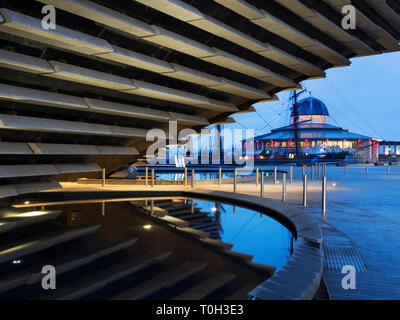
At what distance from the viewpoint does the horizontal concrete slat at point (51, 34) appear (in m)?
3.72

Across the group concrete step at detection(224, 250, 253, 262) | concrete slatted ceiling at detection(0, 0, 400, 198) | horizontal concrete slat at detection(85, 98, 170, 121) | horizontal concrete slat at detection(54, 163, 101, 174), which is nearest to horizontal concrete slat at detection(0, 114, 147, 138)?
concrete slatted ceiling at detection(0, 0, 400, 198)

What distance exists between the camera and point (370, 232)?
207 inches

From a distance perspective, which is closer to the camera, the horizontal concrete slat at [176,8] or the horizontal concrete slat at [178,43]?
the horizontal concrete slat at [176,8]

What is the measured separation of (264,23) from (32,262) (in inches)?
219

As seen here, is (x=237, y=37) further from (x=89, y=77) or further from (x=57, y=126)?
(x=57, y=126)

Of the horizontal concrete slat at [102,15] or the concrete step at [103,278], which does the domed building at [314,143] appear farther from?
the concrete step at [103,278]

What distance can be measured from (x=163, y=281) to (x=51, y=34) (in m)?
3.64

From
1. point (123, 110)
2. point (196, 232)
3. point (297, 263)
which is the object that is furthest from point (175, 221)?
point (297, 263)

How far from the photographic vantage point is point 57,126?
6.50m

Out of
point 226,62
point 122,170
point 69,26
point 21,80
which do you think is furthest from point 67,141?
point 122,170

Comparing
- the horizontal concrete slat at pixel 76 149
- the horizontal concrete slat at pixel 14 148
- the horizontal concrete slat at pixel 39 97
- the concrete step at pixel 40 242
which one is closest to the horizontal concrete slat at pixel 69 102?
the horizontal concrete slat at pixel 39 97

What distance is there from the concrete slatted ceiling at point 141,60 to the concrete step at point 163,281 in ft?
11.5

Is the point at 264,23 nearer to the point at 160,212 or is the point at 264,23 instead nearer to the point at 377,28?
the point at 377,28

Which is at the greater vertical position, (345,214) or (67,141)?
(67,141)
